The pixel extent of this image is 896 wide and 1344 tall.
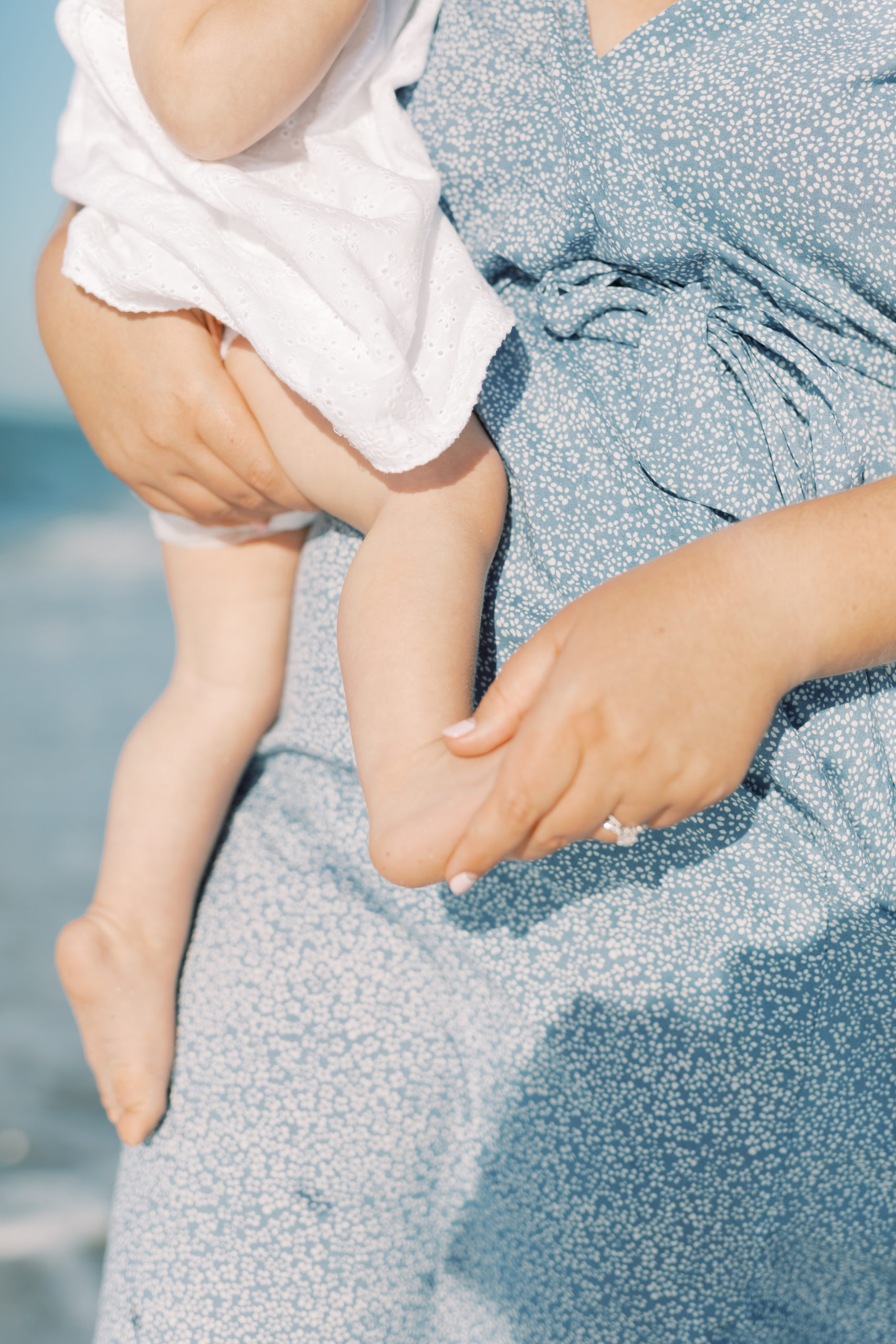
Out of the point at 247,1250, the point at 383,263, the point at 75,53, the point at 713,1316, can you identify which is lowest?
the point at 713,1316

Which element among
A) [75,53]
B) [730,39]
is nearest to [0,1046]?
[75,53]

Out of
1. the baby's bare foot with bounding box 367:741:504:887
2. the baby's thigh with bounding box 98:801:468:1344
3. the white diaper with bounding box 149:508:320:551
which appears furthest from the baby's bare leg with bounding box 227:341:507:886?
the baby's thigh with bounding box 98:801:468:1344

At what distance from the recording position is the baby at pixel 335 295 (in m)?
0.68

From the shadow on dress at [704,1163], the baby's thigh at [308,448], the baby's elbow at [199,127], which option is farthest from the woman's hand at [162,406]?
the shadow on dress at [704,1163]

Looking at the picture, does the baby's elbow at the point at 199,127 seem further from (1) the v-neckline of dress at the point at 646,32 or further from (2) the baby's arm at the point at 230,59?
(1) the v-neckline of dress at the point at 646,32

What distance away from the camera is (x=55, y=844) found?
291 centimetres

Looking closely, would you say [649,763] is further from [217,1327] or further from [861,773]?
[217,1327]

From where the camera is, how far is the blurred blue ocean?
Result: 6.04 ft

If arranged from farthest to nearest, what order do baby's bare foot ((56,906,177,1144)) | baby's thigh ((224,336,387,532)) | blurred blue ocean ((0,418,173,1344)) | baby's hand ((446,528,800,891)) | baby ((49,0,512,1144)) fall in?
blurred blue ocean ((0,418,173,1344)), baby's bare foot ((56,906,177,1144)), baby's thigh ((224,336,387,532)), baby ((49,0,512,1144)), baby's hand ((446,528,800,891))

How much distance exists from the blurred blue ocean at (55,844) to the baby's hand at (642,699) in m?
1.67

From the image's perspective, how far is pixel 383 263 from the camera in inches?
28.8

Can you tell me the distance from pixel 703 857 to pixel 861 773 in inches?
5.5

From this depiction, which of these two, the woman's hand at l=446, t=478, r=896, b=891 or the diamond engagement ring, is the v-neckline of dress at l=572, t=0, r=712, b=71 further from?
the diamond engagement ring

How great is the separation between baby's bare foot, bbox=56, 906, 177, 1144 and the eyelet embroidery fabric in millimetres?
544
